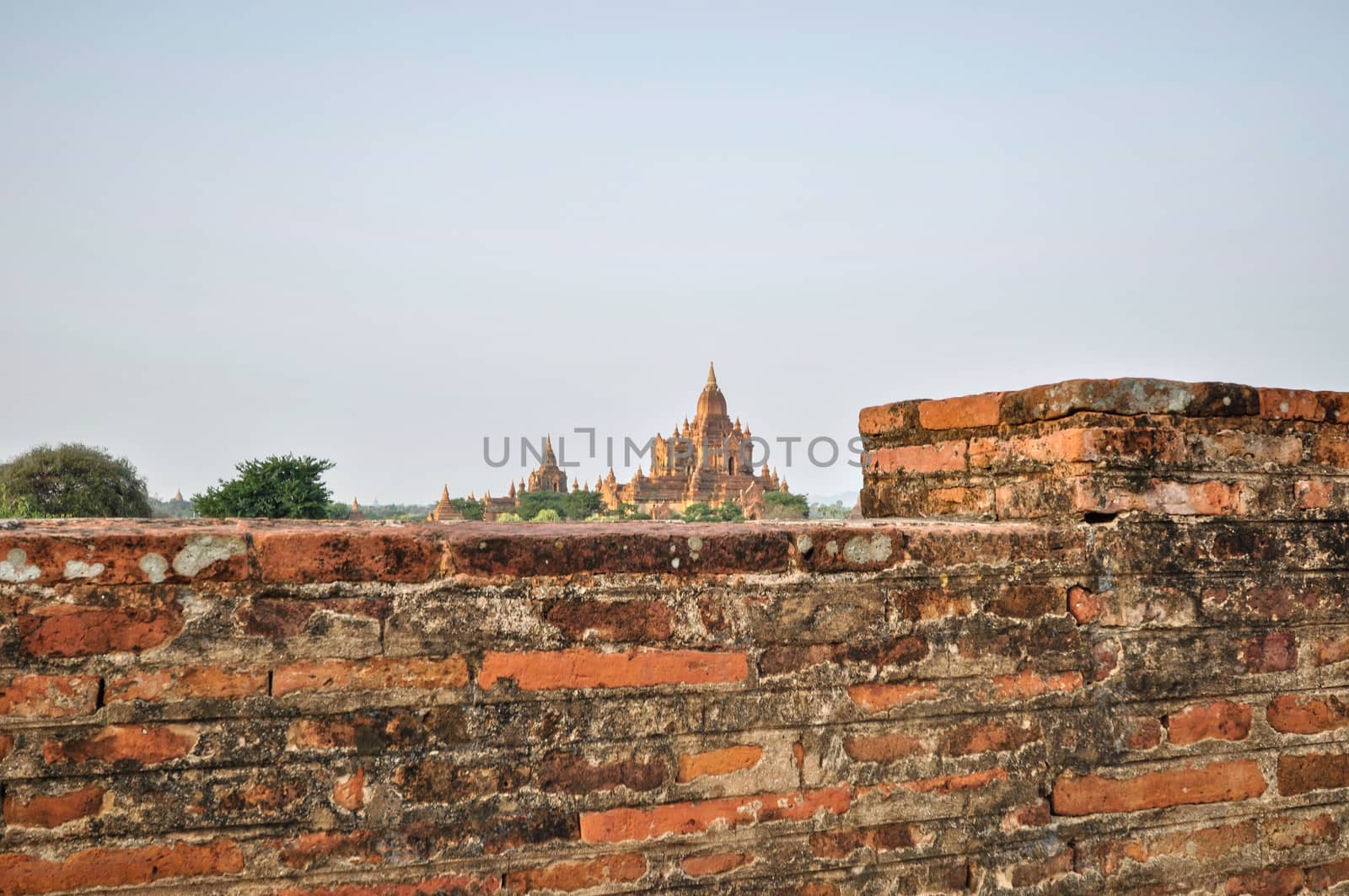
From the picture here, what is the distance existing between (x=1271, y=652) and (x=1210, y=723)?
→ 0.29 m

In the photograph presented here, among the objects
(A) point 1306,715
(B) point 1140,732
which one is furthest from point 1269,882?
(B) point 1140,732

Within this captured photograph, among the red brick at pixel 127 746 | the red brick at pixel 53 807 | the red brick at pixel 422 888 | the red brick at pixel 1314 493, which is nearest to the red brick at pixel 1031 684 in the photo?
the red brick at pixel 1314 493

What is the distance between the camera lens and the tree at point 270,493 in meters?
37.7

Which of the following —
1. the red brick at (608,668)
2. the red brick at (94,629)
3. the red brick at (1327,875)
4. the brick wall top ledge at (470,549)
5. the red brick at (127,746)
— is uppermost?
the brick wall top ledge at (470,549)

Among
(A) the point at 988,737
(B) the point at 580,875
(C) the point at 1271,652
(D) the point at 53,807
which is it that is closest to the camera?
(D) the point at 53,807

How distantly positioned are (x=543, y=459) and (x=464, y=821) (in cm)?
9046

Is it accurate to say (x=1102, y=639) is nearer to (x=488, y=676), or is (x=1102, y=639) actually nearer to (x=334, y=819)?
(x=488, y=676)

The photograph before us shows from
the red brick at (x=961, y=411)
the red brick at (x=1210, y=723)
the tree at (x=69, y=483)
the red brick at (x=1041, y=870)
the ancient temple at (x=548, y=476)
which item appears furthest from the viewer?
the ancient temple at (x=548, y=476)

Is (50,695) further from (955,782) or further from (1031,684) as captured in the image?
(1031,684)

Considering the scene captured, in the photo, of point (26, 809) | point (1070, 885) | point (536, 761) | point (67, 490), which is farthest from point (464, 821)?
point (67, 490)

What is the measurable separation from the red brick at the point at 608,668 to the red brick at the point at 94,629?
0.70 m

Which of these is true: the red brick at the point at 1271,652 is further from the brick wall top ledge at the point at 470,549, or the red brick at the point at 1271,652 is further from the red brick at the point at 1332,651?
the brick wall top ledge at the point at 470,549

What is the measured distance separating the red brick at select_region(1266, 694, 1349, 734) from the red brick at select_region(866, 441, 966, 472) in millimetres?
1156

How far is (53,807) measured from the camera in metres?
1.90
